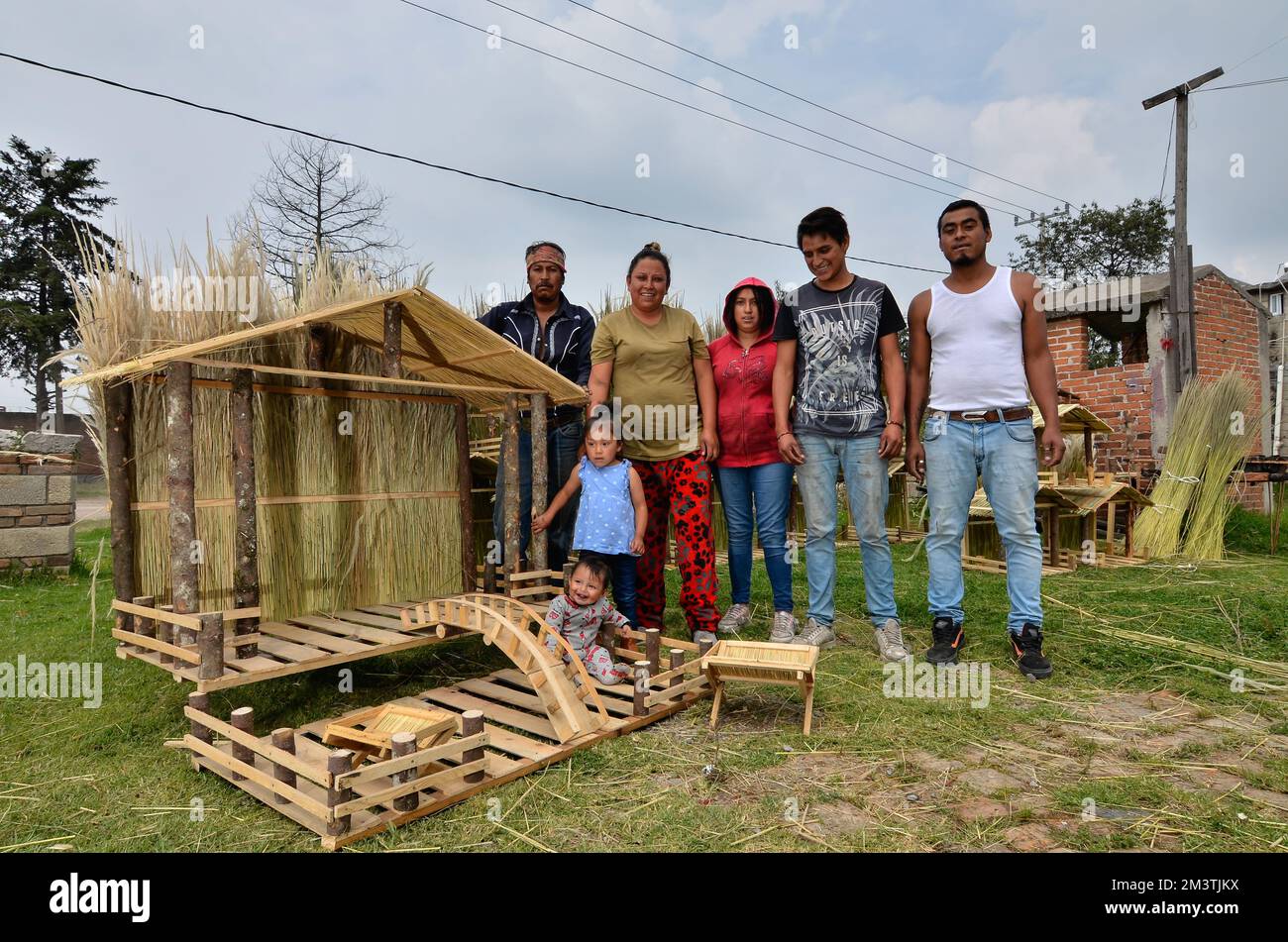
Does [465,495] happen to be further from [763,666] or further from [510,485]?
[763,666]

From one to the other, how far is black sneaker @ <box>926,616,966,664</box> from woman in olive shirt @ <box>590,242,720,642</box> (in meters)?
1.34

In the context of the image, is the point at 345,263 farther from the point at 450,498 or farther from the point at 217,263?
the point at 450,498

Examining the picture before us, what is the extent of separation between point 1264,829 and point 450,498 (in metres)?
4.81

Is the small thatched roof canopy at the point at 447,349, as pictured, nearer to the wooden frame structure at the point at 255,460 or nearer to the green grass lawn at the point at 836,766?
the wooden frame structure at the point at 255,460

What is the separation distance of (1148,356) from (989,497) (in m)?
9.61

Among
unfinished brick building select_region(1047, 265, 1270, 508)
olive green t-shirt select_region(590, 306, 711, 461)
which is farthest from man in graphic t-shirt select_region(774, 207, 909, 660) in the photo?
unfinished brick building select_region(1047, 265, 1270, 508)

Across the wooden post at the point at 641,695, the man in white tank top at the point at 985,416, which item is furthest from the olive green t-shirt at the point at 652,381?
the wooden post at the point at 641,695

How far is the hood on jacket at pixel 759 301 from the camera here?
190 inches

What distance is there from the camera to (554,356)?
541cm

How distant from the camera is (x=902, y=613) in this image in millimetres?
5758

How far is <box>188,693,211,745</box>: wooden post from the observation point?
10.8 ft

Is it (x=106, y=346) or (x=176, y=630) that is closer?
(x=176, y=630)

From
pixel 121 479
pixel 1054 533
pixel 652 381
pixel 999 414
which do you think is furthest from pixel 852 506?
pixel 1054 533

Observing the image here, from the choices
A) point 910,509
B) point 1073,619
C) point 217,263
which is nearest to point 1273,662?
point 1073,619
